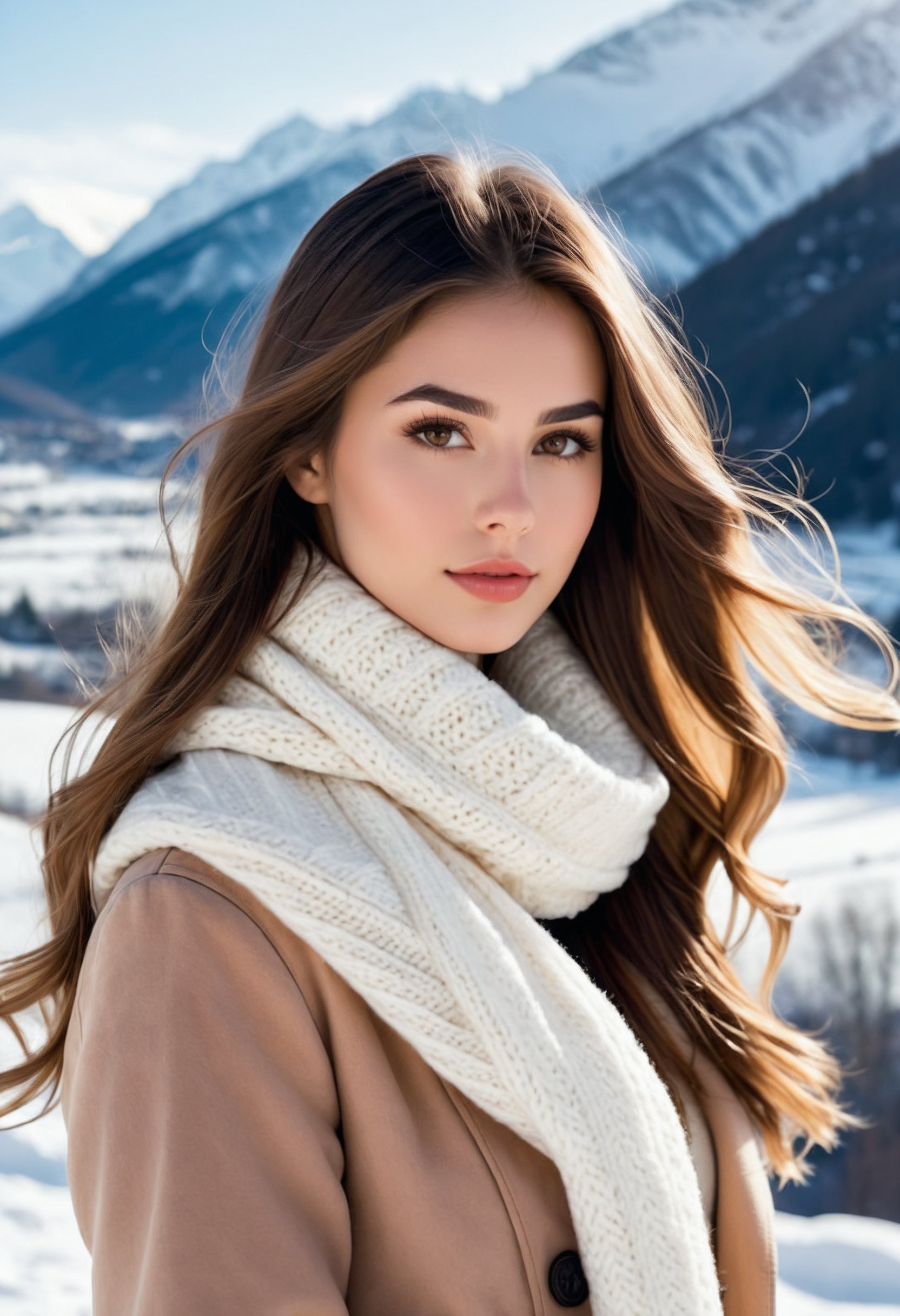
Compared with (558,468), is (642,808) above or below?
below

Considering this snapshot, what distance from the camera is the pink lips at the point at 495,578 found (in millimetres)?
1148

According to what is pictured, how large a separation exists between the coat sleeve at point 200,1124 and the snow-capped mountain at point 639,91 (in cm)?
4682

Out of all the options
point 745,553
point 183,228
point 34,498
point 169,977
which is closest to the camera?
point 169,977

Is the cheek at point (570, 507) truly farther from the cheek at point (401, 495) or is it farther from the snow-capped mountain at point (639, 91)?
the snow-capped mountain at point (639, 91)

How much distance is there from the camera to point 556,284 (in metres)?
1.20

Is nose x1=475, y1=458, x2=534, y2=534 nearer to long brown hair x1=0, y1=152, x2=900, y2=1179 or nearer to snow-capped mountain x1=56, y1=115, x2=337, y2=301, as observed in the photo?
long brown hair x1=0, y1=152, x2=900, y2=1179

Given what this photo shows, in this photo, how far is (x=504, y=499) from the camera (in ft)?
3.70

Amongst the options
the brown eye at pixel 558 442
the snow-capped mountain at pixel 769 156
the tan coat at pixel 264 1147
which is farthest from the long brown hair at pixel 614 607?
the snow-capped mountain at pixel 769 156

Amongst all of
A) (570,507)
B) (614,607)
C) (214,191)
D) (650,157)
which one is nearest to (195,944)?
(570,507)

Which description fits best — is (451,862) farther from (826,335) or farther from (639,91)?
(639,91)

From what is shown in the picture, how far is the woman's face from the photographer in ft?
3.67

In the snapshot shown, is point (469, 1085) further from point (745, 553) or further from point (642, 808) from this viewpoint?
point (745, 553)

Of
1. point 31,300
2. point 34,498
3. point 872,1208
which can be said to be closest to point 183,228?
point 31,300

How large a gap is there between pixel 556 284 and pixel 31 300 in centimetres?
5578
